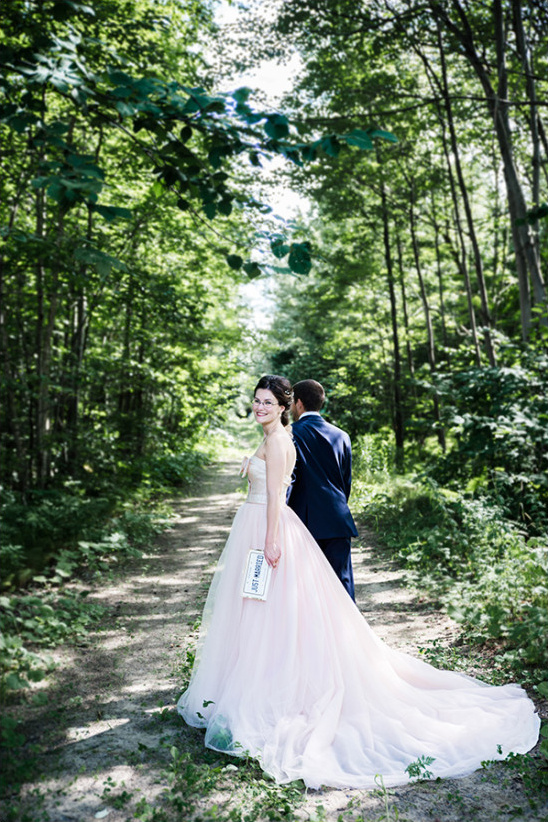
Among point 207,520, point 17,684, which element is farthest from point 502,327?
point 17,684

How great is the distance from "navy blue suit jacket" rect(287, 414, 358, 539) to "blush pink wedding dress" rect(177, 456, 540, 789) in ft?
1.13

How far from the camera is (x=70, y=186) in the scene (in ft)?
8.71

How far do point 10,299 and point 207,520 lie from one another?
517 cm

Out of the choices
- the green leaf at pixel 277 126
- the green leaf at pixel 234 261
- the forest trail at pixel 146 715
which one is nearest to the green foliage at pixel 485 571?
the forest trail at pixel 146 715

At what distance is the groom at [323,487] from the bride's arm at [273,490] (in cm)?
62

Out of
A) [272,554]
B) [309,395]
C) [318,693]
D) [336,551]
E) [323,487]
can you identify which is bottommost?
[318,693]

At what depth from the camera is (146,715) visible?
357 cm

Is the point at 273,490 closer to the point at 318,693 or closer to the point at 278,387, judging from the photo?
the point at 278,387

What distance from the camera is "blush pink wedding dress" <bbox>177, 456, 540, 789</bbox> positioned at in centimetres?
304

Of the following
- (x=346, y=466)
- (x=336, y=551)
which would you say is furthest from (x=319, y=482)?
(x=336, y=551)

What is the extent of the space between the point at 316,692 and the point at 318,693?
1 cm

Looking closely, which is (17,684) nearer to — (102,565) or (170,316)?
(102,565)

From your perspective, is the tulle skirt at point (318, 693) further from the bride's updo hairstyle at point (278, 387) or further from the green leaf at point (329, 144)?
the green leaf at point (329, 144)

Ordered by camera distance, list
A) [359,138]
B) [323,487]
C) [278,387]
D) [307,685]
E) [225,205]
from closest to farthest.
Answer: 1. [359,138]
2. [225,205]
3. [307,685]
4. [278,387]
5. [323,487]
